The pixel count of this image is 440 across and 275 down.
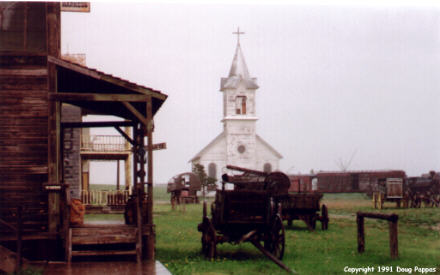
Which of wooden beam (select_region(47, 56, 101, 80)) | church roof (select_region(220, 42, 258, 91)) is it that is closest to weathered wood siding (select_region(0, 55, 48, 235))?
wooden beam (select_region(47, 56, 101, 80))

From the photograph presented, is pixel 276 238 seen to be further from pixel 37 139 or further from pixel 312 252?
pixel 37 139

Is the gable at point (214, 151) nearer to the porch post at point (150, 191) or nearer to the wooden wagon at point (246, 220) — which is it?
the porch post at point (150, 191)

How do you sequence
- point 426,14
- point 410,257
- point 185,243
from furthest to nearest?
point 185,243
point 410,257
point 426,14

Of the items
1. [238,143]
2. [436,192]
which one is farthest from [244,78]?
[436,192]

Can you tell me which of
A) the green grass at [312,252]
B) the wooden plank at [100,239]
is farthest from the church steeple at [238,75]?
the wooden plank at [100,239]

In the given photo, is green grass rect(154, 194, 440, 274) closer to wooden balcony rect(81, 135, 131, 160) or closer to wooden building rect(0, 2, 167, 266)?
wooden building rect(0, 2, 167, 266)

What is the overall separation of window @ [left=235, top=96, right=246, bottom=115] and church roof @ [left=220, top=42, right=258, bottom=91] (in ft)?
4.60

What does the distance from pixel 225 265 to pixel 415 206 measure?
25415mm

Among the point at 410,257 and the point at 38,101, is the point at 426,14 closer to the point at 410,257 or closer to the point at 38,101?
the point at 410,257

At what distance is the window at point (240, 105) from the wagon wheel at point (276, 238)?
54235mm

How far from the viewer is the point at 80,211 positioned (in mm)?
14430

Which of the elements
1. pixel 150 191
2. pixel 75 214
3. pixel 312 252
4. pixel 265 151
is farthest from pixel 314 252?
pixel 265 151

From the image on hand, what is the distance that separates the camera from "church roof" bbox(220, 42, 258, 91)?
6856cm

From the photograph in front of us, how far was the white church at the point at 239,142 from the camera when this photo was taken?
67125 millimetres
